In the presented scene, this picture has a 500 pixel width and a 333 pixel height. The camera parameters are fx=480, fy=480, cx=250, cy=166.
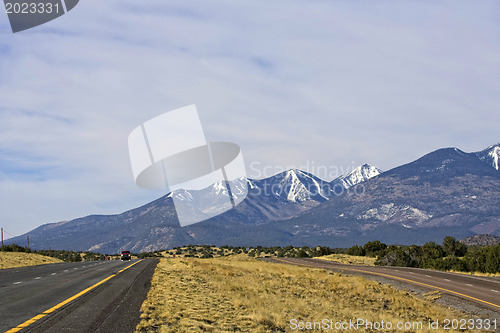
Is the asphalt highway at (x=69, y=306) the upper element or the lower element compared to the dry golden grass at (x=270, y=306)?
upper

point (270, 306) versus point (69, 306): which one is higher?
point (69, 306)

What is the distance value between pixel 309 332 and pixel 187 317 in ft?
11.6

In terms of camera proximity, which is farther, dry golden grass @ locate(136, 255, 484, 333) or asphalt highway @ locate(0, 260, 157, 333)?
dry golden grass @ locate(136, 255, 484, 333)

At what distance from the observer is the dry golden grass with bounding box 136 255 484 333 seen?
44.3 feet

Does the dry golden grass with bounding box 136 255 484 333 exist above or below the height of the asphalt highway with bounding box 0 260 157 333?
below

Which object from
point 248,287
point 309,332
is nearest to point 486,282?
point 248,287

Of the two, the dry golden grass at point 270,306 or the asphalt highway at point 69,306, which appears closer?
the asphalt highway at point 69,306

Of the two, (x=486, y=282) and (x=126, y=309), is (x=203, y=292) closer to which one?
(x=126, y=309)

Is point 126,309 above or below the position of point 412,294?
above

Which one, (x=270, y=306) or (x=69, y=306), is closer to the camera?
(x=69, y=306)

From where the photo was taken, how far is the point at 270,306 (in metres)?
17.4

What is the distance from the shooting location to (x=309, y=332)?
13688 mm

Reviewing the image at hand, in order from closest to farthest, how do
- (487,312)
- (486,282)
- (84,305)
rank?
(84,305)
(487,312)
(486,282)

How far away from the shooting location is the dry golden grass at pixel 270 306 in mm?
13516
